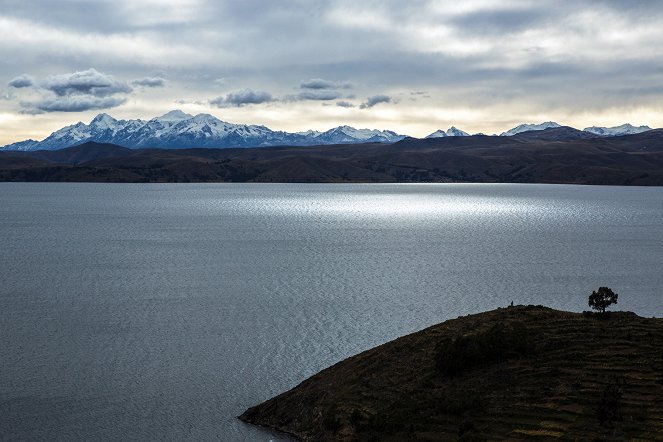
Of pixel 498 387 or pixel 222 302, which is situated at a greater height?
pixel 498 387

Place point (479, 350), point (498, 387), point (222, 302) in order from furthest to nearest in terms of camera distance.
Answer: point (222, 302) < point (479, 350) < point (498, 387)

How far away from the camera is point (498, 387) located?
3641cm

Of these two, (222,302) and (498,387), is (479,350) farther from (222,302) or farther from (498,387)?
(222,302)

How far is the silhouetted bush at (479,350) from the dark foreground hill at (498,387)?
63 millimetres

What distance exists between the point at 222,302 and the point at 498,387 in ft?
150

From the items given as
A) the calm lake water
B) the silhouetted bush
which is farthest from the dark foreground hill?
the calm lake water

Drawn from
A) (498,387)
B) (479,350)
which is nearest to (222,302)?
(479,350)

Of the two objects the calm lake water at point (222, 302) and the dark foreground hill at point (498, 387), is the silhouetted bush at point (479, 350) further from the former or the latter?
the calm lake water at point (222, 302)

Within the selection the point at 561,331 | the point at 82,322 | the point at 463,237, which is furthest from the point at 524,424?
the point at 463,237

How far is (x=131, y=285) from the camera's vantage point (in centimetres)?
8756

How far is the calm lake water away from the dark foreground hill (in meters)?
4.92

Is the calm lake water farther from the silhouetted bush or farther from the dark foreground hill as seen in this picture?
the silhouetted bush

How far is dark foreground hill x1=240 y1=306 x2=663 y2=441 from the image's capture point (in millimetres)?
31719

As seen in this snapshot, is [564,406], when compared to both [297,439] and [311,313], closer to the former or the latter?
[297,439]
